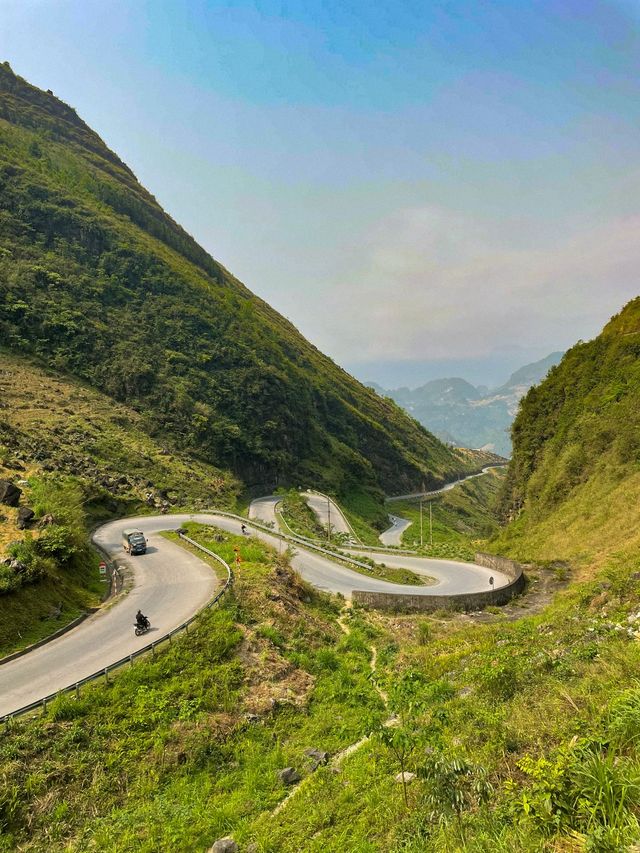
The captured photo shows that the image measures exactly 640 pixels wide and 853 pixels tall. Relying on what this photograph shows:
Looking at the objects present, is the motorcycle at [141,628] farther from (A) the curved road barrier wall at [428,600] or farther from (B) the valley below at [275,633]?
(A) the curved road barrier wall at [428,600]

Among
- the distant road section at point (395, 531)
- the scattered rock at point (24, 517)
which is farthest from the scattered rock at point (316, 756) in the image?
the distant road section at point (395, 531)

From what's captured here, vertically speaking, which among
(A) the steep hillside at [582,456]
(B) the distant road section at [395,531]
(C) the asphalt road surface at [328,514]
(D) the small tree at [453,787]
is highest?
(A) the steep hillside at [582,456]

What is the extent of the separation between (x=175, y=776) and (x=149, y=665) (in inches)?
159

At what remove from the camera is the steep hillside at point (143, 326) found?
64812 mm

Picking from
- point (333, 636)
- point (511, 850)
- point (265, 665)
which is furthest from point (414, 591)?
point (511, 850)

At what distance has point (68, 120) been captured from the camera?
12888cm

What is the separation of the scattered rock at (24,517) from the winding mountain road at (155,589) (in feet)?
19.9

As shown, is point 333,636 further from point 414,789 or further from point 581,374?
point 581,374

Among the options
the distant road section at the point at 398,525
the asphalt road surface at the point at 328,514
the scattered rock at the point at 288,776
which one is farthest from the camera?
the distant road section at the point at 398,525

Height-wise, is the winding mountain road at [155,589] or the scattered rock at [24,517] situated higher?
the scattered rock at [24,517]

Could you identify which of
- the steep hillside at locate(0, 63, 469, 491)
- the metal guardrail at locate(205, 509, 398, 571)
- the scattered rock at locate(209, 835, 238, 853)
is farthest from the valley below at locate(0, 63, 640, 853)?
the steep hillside at locate(0, 63, 469, 491)

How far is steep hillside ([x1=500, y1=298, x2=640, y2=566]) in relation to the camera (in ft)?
107

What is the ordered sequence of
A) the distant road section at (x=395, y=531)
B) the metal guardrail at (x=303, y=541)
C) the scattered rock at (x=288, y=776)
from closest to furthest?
1. the scattered rock at (x=288, y=776)
2. the metal guardrail at (x=303, y=541)
3. the distant road section at (x=395, y=531)

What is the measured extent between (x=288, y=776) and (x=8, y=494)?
65.2ft
